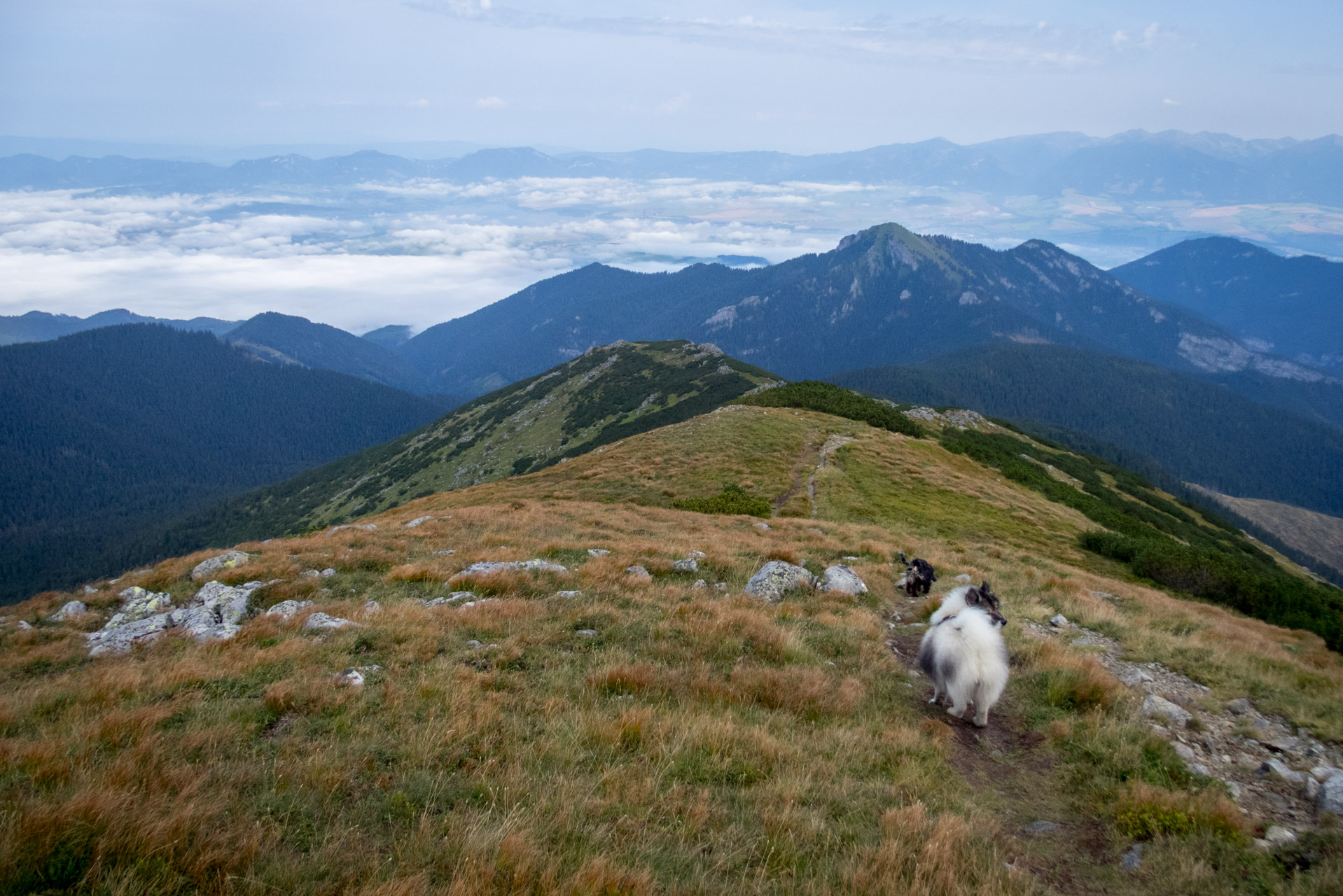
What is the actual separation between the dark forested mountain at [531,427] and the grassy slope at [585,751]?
8563 cm

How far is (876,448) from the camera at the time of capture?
132 feet

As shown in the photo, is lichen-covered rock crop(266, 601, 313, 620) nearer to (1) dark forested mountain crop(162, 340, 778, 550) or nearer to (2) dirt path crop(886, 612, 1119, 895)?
(2) dirt path crop(886, 612, 1119, 895)

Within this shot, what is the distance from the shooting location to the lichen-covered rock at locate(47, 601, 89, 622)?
11.2 metres

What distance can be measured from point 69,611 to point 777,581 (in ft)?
47.7

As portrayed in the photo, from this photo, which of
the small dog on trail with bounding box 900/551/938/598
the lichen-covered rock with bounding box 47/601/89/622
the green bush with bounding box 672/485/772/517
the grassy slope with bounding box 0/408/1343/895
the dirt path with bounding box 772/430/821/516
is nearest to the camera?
the grassy slope with bounding box 0/408/1343/895

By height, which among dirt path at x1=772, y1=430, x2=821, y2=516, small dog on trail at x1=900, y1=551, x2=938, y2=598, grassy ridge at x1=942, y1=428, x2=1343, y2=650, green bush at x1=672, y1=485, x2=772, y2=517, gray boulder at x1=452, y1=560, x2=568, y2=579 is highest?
gray boulder at x1=452, y1=560, x2=568, y2=579

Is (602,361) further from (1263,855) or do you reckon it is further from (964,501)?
(1263,855)

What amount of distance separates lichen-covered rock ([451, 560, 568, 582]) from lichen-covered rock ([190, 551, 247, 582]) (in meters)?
5.37

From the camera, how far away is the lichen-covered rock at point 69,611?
1118cm

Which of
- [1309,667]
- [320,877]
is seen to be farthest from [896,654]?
[320,877]

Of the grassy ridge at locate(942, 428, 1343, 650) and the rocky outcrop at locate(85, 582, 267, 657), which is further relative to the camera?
the grassy ridge at locate(942, 428, 1343, 650)

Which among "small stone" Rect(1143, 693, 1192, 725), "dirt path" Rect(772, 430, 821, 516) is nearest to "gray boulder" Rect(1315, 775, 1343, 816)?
"small stone" Rect(1143, 693, 1192, 725)

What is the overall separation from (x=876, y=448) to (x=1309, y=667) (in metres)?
29.8

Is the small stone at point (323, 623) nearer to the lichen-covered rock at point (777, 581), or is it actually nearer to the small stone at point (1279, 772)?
the lichen-covered rock at point (777, 581)
